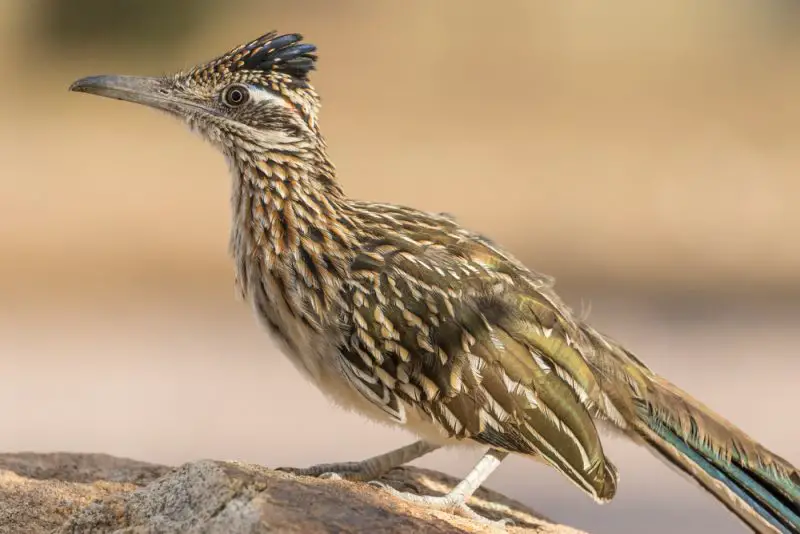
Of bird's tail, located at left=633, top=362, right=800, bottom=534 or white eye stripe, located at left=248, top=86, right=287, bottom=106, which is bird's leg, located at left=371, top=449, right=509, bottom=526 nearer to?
bird's tail, located at left=633, top=362, right=800, bottom=534

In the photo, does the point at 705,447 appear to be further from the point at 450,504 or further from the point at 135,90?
the point at 135,90

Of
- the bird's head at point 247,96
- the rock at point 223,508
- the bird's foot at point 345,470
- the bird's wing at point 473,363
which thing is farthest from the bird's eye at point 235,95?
the rock at point 223,508

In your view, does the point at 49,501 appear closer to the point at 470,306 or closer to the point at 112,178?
the point at 470,306

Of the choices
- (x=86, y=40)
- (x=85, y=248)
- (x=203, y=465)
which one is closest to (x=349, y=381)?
(x=203, y=465)

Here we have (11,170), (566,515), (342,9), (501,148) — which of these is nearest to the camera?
(566,515)

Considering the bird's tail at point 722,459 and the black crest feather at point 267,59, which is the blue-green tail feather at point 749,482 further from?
the black crest feather at point 267,59

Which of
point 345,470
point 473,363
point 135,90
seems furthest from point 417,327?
point 135,90
